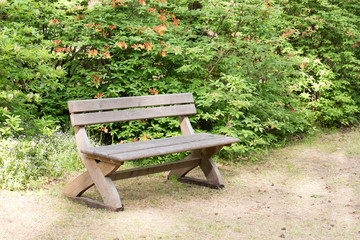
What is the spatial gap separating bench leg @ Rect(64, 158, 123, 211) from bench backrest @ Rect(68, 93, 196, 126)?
403 millimetres

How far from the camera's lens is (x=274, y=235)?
3.38 m

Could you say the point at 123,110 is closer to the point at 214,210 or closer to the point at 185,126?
the point at 185,126

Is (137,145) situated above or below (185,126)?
above

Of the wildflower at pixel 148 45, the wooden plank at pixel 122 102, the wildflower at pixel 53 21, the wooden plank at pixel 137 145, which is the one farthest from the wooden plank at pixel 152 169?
the wildflower at pixel 53 21

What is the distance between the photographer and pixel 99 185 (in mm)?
3854

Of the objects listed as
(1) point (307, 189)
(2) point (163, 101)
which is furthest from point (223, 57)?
(1) point (307, 189)

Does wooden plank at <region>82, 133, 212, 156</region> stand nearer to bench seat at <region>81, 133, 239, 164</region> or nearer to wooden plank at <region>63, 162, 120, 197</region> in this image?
bench seat at <region>81, 133, 239, 164</region>

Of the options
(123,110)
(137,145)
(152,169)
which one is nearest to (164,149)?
(137,145)

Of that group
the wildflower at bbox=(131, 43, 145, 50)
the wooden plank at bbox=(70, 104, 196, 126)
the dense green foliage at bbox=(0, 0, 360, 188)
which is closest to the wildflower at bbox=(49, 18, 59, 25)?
the dense green foliage at bbox=(0, 0, 360, 188)

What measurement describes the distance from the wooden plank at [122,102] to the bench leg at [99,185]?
1.58 ft

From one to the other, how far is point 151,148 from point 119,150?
0.31 meters

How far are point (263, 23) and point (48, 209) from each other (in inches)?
167

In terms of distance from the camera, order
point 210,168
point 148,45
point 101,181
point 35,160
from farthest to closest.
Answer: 1. point 148,45
2. point 210,168
3. point 35,160
4. point 101,181

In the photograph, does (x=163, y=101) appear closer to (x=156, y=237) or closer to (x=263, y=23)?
(x=156, y=237)
